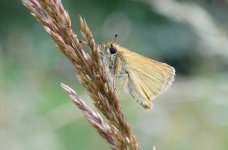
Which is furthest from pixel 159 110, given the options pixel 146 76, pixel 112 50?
pixel 112 50

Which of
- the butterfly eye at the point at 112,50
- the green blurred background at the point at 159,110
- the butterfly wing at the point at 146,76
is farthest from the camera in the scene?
the green blurred background at the point at 159,110

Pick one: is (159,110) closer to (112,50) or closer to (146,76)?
(146,76)

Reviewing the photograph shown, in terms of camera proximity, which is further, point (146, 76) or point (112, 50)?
point (146, 76)

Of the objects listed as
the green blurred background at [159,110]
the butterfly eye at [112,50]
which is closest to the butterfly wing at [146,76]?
the butterfly eye at [112,50]

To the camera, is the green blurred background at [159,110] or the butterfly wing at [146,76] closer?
the butterfly wing at [146,76]

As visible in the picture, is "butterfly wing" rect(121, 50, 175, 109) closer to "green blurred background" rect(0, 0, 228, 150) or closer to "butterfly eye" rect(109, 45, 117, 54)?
"butterfly eye" rect(109, 45, 117, 54)

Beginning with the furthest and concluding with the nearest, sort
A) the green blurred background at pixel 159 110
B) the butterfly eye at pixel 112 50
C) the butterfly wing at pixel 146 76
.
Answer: the green blurred background at pixel 159 110 < the butterfly wing at pixel 146 76 < the butterfly eye at pixel 112 50

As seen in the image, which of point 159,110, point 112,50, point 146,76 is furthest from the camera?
point 159,110

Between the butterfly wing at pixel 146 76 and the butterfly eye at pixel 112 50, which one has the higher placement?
the butterfly eye at pixel 112 50

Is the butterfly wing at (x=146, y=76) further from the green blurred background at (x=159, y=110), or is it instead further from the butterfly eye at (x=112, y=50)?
the green blurred background at (x=159, y=110)
